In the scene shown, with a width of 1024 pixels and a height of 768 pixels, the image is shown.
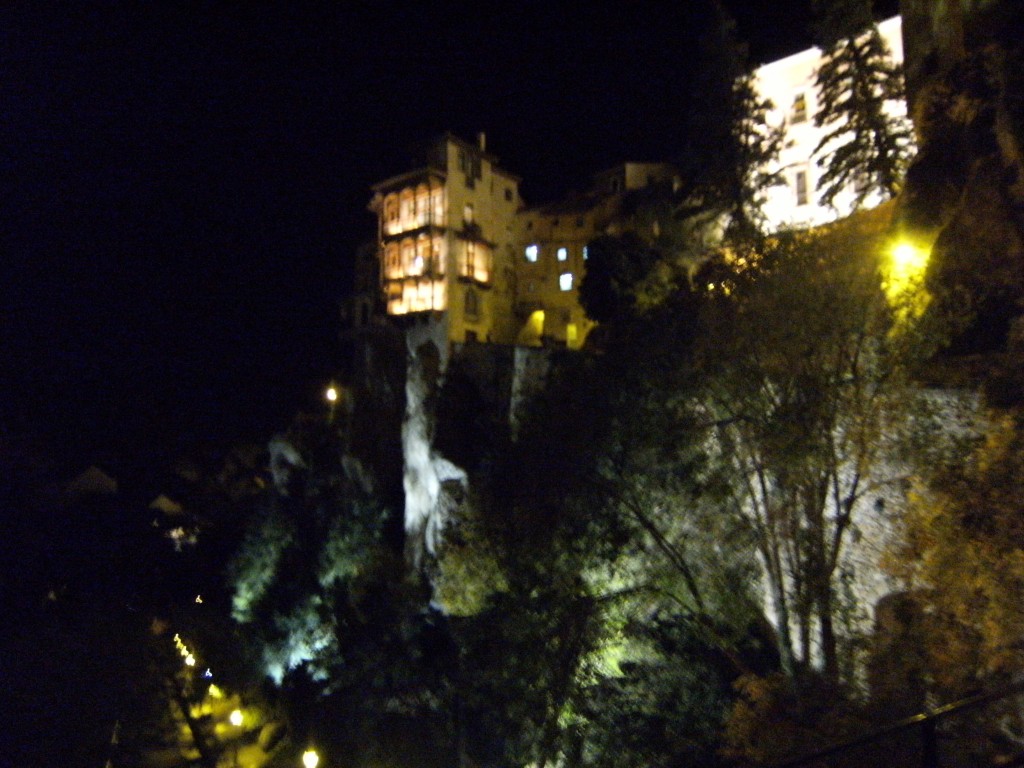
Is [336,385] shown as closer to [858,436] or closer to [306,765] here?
[306,765]

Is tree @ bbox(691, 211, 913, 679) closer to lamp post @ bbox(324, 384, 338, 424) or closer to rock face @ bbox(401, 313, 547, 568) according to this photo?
rock face @ bbox(401, 313, 547, 568)

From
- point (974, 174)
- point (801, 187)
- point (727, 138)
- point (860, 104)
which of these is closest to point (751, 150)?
point (727, 138)

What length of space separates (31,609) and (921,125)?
39840mm

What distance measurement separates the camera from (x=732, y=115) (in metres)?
27.9

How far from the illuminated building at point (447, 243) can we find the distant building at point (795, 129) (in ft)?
48.0

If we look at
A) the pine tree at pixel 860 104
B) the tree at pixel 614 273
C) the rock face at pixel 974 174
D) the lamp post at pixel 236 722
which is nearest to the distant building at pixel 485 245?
the tree at pixel 614 273

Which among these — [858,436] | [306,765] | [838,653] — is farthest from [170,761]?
[858,436]

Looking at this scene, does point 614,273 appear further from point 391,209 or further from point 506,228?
point 391,209

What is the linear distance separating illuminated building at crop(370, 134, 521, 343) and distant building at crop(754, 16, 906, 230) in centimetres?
1463

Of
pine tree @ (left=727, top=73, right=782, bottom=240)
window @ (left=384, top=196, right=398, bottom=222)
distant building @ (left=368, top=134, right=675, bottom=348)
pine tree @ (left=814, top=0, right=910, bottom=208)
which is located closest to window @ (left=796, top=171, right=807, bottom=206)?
pine tree @ (left=727, top=73, right=782, bottom=240)

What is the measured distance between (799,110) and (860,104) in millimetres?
5516

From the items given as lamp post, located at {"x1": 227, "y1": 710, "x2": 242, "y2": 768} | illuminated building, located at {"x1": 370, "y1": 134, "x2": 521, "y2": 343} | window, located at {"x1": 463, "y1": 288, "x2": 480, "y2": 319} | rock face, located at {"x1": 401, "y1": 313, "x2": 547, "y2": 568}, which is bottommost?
lamp post, located at {"x1": 227, "y1": 710, "x2": 242, "y2": 768}

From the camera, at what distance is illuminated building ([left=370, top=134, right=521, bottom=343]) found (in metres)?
33.1

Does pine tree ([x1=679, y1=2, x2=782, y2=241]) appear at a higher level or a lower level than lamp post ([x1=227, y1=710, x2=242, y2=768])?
higher
